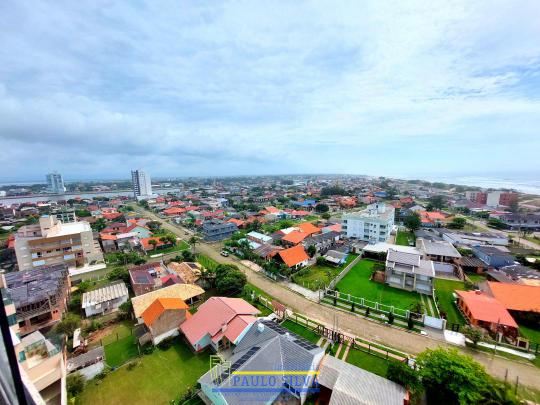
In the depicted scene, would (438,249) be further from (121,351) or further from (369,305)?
(121,351)

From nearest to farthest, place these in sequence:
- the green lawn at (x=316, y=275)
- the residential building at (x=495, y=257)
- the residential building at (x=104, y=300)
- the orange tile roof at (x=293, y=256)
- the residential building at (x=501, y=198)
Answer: the residential building at (x=104, y=300) → the green lawn at (x=316, y=275) → the residential building at (x=495, y=257) → the orange tile roof at (x=293, y=256) → the residential building at (x=501, y=198)

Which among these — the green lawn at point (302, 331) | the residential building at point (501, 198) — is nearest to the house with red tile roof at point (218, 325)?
the green lawn at point (302, 331)

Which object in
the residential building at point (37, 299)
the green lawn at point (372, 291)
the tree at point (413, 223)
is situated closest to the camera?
the residential building at point (37, 299)

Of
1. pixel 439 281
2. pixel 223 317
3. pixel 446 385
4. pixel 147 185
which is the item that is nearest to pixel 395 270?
pixel 439 281

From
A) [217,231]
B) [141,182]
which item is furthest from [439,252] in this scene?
[141,182]

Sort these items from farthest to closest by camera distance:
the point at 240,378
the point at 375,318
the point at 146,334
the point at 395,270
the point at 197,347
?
the point at 395,270 → the point at 375,318 → the point at 146,334 → the point at 197,347 → the point at 240,378

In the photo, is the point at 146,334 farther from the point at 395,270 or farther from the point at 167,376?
the point at 395,270

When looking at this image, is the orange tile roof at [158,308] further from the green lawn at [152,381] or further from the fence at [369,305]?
the fence at [369,305]
